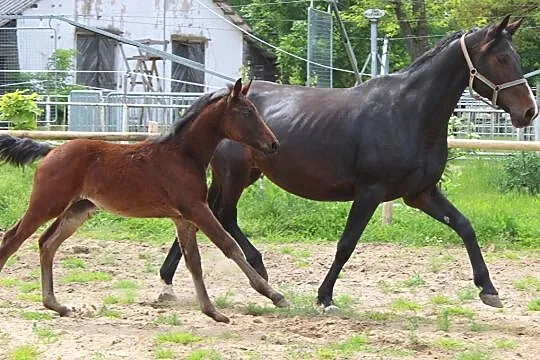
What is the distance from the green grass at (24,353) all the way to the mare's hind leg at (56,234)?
44.6 inches

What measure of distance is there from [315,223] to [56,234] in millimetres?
4428

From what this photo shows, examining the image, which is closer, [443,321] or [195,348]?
[195,348]

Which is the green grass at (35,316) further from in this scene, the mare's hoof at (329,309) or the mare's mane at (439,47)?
the mare's mane at (439,47)

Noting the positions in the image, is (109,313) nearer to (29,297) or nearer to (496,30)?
(29,297)

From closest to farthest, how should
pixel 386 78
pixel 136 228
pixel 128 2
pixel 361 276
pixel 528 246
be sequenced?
pixel 386 78 → pixel 361 276 → pixel 528 246 → pixel 136 228 → pixel 128 2

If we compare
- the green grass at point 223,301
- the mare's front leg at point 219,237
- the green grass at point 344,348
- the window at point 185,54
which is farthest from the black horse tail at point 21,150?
the window at point 185,54

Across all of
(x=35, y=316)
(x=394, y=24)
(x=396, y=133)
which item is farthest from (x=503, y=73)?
(x=394, y=24)

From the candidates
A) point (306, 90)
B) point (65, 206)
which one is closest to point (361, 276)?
point (306, 90)

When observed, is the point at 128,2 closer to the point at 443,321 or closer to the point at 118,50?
the point at 118,50

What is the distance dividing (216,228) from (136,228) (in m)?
4.63

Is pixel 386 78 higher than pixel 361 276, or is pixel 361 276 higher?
pixel 386 78

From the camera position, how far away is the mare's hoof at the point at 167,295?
7.13 metres

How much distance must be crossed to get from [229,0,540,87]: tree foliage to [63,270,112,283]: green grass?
17047 millimetres

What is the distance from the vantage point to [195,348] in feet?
18.0
